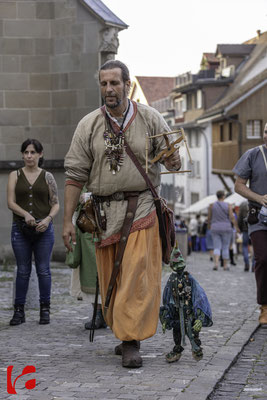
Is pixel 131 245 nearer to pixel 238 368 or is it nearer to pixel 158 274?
pixel 158 274

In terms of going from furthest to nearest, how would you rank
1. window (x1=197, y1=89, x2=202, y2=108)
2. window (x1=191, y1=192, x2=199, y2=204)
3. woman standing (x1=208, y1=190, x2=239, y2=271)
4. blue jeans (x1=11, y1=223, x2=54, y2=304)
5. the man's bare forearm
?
window (x1=191, y1=192, x2=199, y2=204) → window (x1=197, y1=89, x2=202, y2=108) → woman standing (x1=208, y1=190, x2=239, y2=271) → blue jeans (x1=11, y1=223, x2=54, y2=304) → the man's bare forearm

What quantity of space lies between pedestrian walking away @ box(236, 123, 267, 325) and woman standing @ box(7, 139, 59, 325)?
1888 mm

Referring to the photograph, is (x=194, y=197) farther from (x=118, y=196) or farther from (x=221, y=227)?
(x=118, y=196)

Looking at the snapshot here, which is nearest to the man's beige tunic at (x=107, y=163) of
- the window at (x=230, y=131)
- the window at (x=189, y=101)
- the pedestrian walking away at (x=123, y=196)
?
the pedestrian walking away at (x=123, y=196)

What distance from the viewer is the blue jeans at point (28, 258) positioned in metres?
8.39

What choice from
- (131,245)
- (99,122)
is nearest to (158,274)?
(131,245)

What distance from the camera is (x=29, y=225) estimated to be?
829cm

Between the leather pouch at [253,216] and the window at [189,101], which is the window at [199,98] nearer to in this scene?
the window at [189,101]

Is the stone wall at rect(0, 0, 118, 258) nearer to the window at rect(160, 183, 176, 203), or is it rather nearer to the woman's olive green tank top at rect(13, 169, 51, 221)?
the woman's olive green tank top at rect(13, 169, 51, 221)

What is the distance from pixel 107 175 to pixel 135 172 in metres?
0.20

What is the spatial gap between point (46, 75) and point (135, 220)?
32.3 feet

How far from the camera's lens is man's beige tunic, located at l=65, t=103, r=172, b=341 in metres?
6.01

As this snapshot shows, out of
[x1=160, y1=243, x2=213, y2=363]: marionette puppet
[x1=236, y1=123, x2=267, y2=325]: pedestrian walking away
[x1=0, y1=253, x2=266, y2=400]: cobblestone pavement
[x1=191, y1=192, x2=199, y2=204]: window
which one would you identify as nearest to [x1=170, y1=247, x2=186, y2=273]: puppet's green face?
[x1=160, y1=243, x2=213, y2=363]: marionette puppet

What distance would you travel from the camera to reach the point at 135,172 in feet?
20.3
